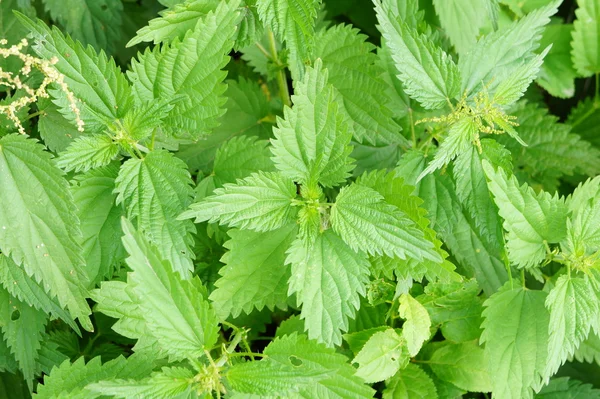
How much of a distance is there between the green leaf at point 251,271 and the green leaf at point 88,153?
436 mm

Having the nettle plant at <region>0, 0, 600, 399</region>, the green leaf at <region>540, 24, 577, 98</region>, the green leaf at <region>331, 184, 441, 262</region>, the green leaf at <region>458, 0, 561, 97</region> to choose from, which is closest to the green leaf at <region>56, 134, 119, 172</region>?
the nettle plant at <region>0, 0, 600, 399</region>

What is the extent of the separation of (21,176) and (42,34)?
40 cm

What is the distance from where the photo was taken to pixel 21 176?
63.6 inches

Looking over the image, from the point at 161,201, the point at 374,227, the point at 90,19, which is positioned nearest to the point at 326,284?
the point at 374,227

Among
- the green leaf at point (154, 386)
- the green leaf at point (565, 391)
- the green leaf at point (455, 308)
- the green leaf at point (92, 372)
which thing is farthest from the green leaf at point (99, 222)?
the green leaf at point (565, 391)

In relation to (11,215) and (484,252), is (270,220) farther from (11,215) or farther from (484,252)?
(484,252)

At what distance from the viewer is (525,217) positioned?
1761mm

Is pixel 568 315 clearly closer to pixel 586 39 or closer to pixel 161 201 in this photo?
pixel 161 201

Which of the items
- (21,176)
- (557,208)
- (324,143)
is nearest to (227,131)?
(324,143)

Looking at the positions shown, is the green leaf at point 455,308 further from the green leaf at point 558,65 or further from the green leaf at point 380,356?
the green leaf at point 558,65

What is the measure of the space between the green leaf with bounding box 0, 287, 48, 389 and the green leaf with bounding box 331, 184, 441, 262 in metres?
1.07

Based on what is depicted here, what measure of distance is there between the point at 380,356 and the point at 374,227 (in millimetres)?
512

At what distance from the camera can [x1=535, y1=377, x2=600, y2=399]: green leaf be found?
2.17 m

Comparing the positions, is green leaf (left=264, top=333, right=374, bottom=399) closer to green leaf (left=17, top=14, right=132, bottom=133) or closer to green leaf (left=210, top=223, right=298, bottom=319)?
green leaf (left=210, top=223, right=298, bottom=319)
